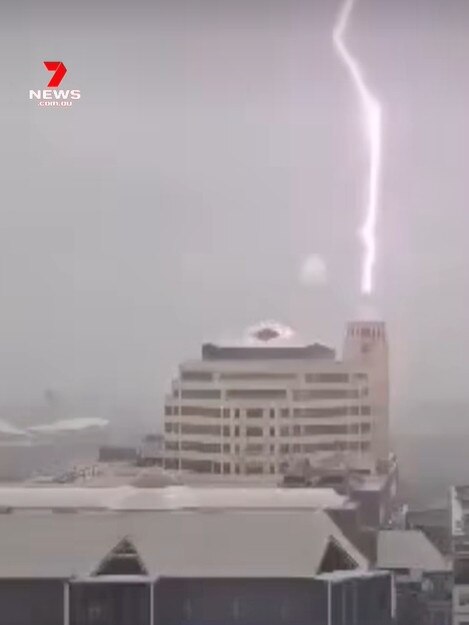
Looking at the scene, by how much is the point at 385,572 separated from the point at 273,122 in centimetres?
126

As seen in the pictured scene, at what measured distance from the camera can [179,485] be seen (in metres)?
3.13

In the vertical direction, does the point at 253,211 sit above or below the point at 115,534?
above

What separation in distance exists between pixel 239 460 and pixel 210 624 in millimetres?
437

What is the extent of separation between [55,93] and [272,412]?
1066mm

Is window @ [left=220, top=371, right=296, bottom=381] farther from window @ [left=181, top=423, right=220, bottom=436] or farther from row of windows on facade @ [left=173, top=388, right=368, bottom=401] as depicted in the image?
window @ [left=181, top=423, right=220, bottom=436]

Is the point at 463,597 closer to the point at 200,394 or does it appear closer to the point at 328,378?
the point at 328,378

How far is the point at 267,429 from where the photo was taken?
3.15 m

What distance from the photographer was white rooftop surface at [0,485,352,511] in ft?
10.2

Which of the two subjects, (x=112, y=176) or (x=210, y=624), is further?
(x=112, y=176)

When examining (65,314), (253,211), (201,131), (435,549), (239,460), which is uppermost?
(201,131)

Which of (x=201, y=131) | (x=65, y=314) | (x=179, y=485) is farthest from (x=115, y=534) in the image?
(x=201, y=131)

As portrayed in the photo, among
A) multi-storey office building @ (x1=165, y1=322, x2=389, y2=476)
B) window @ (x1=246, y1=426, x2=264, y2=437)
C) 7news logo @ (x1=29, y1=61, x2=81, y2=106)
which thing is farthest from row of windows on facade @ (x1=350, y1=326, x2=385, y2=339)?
7news logo @ (x1=29, y1=61, x2=81, y2=106)

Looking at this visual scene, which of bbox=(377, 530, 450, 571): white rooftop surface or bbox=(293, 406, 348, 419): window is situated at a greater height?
bbox=(293, 406, 348, 419): window

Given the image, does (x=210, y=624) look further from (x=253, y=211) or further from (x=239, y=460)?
(x=253, y=211)
